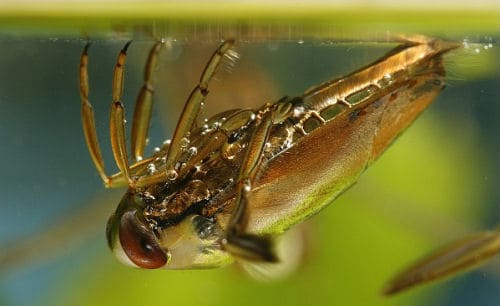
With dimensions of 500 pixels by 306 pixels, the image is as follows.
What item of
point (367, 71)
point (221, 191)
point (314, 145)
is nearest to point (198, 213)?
point (221, 191)

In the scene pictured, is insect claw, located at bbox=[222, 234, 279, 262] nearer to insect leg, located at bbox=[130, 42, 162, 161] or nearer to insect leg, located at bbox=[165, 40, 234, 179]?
insect leg, located at bbox=[165, 40, 234, 179]

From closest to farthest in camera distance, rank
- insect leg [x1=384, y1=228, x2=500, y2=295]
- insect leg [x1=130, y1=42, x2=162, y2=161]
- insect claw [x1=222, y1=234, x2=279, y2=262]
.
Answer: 1. insect claw [x1=222, y1=234, x2=279, y2=262]
2. insect leg [x1=384, y1=228, x2=500, y2=295]
3. insect leg [x1=130, y1=42, x2=162, y2=161]

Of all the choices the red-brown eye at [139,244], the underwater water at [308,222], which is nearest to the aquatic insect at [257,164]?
the red-brown eye at [139,244]

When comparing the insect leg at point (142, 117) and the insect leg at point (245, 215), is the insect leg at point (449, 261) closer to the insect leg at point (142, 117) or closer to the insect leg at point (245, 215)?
the insect leg at point (245, 215)

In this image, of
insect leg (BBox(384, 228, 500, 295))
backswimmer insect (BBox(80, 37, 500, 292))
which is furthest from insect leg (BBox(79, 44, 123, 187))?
insect leg (BBox(384, 228, 500, 295))

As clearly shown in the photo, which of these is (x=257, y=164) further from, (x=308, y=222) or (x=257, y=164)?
(x=308, y=222)

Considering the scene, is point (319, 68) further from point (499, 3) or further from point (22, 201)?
point (22, 201)
